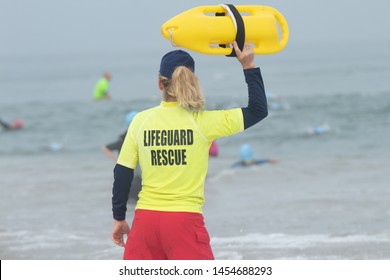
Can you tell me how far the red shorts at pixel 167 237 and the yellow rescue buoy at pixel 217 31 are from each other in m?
0.93

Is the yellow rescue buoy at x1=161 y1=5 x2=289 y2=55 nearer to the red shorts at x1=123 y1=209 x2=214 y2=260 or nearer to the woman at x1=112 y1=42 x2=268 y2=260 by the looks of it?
the woman at x1=112 y1=42 x2=268 y2=260

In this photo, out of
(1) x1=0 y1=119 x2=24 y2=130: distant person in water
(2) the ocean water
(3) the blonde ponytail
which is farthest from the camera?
(1) x1=0 y1=119 x2=24 y2=130: distant person in water

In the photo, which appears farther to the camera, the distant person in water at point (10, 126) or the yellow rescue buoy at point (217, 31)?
the distant person in water at point (10, 126)

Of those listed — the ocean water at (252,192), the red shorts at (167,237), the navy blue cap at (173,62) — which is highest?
the navy blue cap at (173,62)

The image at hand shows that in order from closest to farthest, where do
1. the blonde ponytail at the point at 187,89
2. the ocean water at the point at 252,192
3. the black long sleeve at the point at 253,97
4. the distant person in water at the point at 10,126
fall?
the blonde ponytail at the point at 187,89
the black long sleeve at the point at 253,97
the ocean water at the point at 252,192
the distant person in water at the point at 10,126

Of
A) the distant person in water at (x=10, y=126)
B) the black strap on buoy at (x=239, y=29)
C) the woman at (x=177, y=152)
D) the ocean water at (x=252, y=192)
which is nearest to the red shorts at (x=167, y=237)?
the woman at (x=177, y=152)

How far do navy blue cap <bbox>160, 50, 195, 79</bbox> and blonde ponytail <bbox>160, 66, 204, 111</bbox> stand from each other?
0.03m

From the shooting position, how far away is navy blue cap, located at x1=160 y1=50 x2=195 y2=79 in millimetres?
4730

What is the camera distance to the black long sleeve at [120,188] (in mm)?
4891

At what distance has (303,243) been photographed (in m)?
9.19

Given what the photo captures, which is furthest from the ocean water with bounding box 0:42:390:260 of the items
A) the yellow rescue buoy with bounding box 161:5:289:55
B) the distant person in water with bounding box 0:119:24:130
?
the yellow rescue buoy with bounding box 161:5:289:55

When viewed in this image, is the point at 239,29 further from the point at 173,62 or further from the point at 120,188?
the point at 120,188

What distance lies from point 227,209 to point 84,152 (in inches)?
424

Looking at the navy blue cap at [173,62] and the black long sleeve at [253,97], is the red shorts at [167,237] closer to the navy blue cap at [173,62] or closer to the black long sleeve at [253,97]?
the black long sleeve at [253,97]
